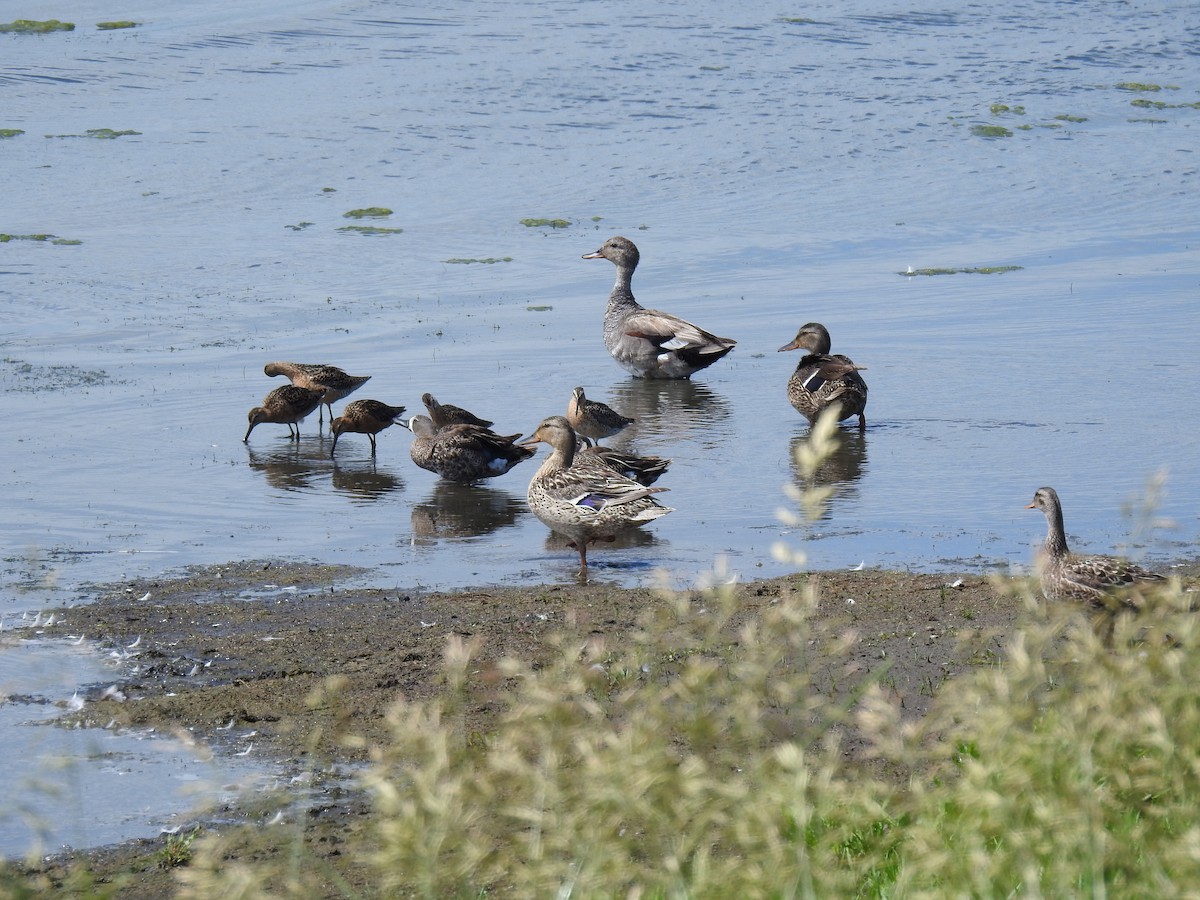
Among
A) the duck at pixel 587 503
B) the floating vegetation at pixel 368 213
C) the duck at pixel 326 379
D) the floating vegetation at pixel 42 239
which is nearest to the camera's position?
the duck at pixel 587 503

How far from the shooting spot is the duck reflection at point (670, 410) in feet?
46.7

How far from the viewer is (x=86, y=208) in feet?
78.3

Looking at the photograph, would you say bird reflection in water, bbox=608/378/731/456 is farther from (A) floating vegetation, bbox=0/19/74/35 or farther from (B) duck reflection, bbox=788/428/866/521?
(A) floating vegetation, bbox=0/19/74/35

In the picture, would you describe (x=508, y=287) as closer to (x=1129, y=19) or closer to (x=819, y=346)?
(x=819, y=346)

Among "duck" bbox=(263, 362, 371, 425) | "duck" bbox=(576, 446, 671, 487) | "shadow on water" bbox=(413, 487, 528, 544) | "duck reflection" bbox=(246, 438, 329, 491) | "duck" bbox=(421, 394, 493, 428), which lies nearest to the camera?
"shadow on water" bbox=(413, 487, 528, 544)

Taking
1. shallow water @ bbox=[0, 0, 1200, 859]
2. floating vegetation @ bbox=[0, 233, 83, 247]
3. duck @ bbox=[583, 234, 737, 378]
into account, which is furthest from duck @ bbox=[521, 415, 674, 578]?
floating vegetation @ bbox=[0, 233, 83, 247]

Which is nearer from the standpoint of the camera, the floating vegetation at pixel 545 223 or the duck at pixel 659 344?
the duck at pixel 659 344

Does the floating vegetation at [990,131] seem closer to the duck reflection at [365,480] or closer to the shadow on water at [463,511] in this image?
the duck reflection at [365,480]

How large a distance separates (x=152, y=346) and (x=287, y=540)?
730 centimetres

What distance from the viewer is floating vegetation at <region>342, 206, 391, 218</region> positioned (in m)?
23.8

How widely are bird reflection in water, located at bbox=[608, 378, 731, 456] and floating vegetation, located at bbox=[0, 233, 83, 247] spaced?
Answer: 861 centimetres

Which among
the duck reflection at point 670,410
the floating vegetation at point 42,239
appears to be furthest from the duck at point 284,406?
the floating vegetation at point 42,239

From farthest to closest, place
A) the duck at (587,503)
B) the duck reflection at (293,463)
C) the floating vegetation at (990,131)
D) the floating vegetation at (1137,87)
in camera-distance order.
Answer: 1. the floating vegetation at (1137,87)
2. the floating vegetation at (990,131)
3. the duck reflection at (293,463)
4. the duck at (587,503)

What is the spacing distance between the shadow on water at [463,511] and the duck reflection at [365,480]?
0.37 metres
